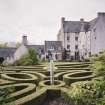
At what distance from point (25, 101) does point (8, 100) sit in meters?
0.90

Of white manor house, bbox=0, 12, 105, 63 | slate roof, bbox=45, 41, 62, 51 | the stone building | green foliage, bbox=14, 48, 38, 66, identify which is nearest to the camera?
green foliage, bbox=14, 48, 38, 66

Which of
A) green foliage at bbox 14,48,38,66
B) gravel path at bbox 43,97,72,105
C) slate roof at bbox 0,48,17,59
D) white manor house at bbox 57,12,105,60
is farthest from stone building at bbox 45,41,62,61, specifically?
gravel path at bbox 43,97,72,105

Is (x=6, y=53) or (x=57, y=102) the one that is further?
(x=6, y=53)

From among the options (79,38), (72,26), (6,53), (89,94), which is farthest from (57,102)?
(72,26)

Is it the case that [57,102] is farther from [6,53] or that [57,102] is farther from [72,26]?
[72,26]

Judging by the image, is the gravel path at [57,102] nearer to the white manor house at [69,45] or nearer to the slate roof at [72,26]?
the white manor house at [69,45]

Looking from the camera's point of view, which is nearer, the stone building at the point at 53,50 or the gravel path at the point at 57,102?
the gravel path at the point at 57,102

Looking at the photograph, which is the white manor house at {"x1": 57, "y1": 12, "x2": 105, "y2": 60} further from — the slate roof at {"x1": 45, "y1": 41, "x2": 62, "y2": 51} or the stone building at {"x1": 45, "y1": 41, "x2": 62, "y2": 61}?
the stone building at {"x1": 45, "y1": 41, "x2": 62, "y2": 61}

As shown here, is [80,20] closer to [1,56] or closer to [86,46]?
[86,46]

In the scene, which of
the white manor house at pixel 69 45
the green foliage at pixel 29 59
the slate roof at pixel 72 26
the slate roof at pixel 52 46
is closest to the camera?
the green foliage at pixel 29 59

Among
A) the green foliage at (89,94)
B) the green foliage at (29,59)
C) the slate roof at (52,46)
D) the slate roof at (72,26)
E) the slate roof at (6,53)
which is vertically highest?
the slate roof at (72,26)

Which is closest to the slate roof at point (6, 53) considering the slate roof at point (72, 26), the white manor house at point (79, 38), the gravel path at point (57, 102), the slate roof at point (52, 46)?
the slate roof at point (52, 46)

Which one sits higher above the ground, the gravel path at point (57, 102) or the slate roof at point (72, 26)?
the slate roof at point (72, 26)

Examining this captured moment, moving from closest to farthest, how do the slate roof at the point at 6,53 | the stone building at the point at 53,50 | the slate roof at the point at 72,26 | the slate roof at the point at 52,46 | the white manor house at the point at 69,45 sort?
the white manor house at the point at 69,45, the slate roof at the point at 6,53, the slate roof at the point at 72,26, the stone building at the point at 53,50, the slate roof at the point at 52,46
